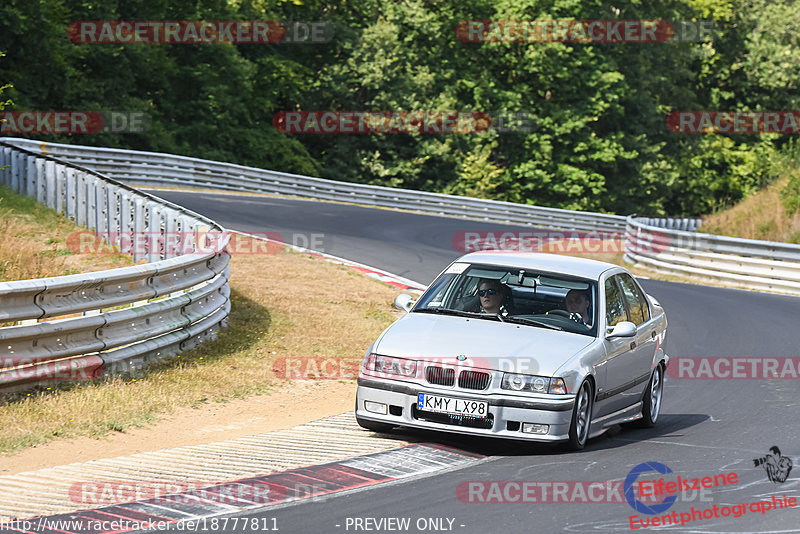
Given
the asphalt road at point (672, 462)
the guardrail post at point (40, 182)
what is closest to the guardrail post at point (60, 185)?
the guardrail post at point (40, 182)

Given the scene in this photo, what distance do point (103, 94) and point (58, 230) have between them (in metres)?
26.0

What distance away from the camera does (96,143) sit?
41.4 m

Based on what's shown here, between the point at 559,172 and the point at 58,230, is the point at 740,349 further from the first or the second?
the point at 559,172

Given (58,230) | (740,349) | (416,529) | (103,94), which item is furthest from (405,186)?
(416,529)

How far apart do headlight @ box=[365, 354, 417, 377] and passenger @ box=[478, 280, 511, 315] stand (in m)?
1.25

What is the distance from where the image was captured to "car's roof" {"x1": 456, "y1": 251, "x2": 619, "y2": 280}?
9667 millimetres

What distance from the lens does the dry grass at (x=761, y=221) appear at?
98.9 feet

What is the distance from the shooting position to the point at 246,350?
12.9 meters
